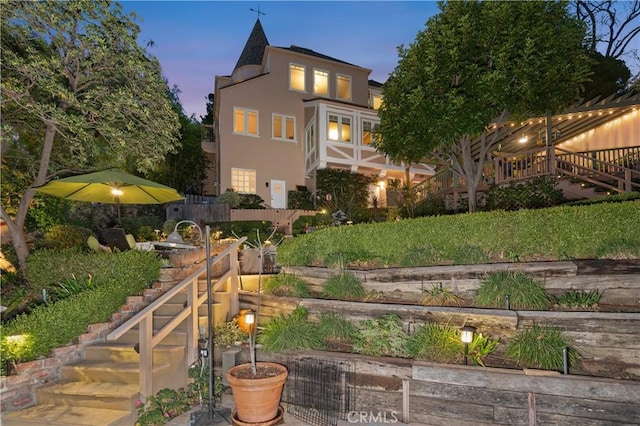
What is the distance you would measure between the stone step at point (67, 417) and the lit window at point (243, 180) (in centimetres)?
1511

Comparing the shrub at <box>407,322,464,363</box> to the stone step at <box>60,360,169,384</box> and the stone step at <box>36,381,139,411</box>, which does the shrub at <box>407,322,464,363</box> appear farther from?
the stone step at <box>36,381,139,411</box>

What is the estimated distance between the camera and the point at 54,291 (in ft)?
21.2

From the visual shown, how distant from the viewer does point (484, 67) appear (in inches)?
328

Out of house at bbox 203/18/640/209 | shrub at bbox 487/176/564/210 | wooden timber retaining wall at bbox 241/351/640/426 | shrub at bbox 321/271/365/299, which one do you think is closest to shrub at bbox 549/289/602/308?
wooden timber retaining wall at bbox 241/351/640/426

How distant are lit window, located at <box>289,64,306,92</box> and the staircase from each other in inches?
660

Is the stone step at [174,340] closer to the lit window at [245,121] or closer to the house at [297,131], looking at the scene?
the house at [297,131]

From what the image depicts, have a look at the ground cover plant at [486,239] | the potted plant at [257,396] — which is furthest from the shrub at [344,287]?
the potted plant at [257,396]

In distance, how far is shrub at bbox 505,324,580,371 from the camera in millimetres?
4137

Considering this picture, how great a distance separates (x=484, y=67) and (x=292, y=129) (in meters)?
13.8

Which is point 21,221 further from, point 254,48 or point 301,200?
point 254,48

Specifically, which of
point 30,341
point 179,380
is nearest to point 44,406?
point 30,341

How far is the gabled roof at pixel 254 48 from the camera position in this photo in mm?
23859

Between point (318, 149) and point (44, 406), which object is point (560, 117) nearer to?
point (318, 149)

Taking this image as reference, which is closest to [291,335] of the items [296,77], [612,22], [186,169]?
[296,77]
